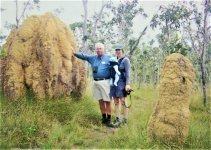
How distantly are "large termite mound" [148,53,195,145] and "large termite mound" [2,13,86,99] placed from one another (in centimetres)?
263

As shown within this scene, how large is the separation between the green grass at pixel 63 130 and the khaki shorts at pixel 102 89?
486 mm

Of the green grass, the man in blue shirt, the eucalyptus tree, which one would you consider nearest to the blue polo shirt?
the man in blue shirt

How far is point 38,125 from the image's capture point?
706cm

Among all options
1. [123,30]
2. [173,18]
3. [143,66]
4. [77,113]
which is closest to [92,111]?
[77,113]

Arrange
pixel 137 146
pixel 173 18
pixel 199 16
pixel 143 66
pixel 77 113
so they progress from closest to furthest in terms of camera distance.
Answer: pixel 137 146, pixel 77 113, pixel 199 16, pixel 173 18, pixel 143 66

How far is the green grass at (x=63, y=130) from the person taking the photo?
6.66 m

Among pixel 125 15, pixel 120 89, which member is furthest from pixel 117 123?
pixel 125 15

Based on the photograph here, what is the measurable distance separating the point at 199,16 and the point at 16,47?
1074 cm

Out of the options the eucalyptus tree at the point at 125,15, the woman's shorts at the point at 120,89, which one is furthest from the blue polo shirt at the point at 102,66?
the eucalyptus tree at the point at 125,15

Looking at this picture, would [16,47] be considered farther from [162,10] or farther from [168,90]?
[162,10]

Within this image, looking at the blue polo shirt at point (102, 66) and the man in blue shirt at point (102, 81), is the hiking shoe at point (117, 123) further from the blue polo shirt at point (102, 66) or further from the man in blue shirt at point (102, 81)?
the blue polo shirt at point (102, 66)

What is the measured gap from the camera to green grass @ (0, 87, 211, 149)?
666 cm

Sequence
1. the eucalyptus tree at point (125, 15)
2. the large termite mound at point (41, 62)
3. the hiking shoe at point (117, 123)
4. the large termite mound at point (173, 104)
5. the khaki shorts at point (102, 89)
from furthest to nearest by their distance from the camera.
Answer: the eucalyptus tree at point (125, 15)
the large termite mound at point (41, 62)
the khaki shorts at point (102, 89)
the hiking shoe at point (117, 123)
the large termite mound at point (173, 104)

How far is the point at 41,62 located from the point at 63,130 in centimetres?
209
